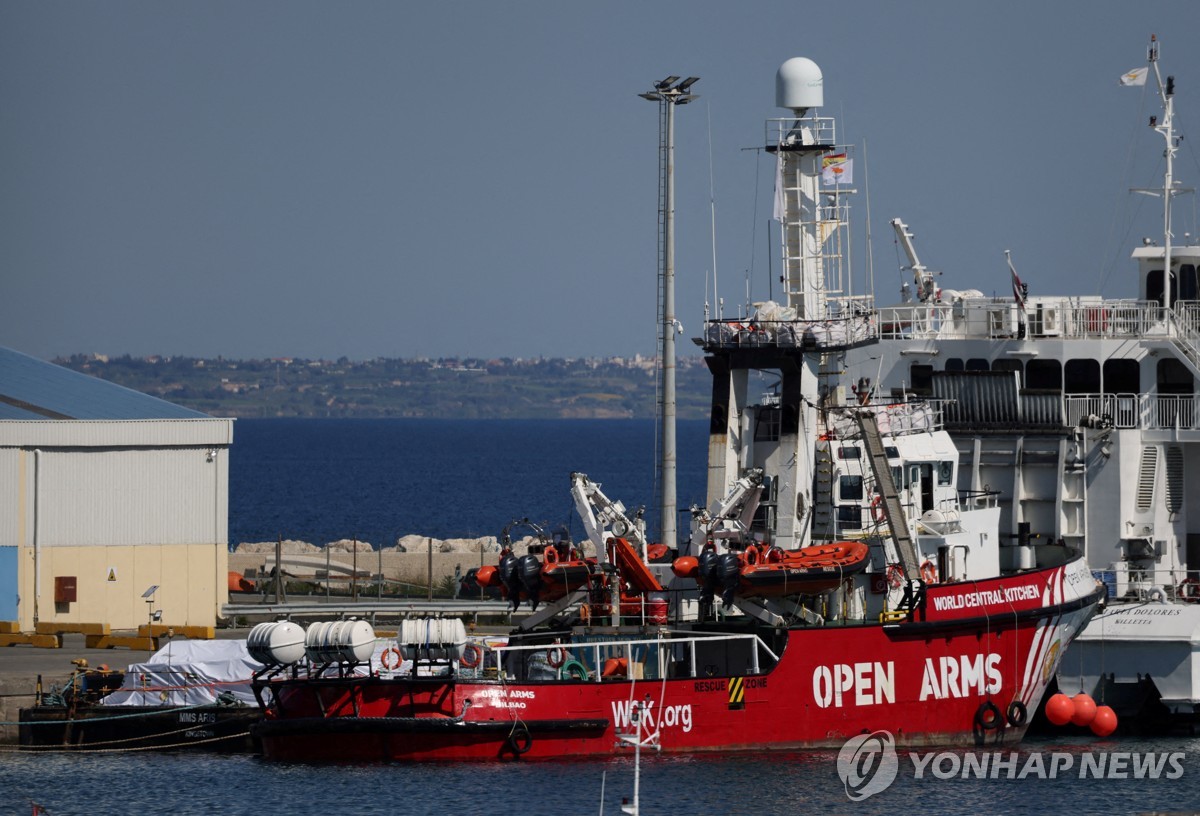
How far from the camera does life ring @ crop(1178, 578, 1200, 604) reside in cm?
3347

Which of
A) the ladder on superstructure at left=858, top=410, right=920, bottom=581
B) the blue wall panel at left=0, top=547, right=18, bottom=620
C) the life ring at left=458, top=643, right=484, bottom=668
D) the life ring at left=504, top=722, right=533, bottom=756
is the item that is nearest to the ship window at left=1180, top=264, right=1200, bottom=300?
the ladder on superstructure at left=858, top=410, right=920, bottom=581

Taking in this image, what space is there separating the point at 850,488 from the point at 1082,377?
766 cm

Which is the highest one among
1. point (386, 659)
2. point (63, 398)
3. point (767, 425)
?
point (63, 398)

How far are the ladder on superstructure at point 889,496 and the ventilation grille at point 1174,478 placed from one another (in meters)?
7.57

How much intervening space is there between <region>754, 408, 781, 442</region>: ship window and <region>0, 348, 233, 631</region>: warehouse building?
38.3 feet

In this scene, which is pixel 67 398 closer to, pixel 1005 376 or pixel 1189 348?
pixel 1005 376

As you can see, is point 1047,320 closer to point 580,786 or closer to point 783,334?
point 783,334

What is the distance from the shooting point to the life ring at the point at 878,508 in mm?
30172

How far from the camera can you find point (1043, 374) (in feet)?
121

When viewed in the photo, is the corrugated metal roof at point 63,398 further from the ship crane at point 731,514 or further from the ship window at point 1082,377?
the ship window at point 1082,377

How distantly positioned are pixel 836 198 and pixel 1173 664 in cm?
937

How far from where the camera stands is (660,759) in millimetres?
27875

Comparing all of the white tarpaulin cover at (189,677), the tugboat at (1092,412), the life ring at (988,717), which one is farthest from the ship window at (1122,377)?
the white tarpaulin cover at (189,677)

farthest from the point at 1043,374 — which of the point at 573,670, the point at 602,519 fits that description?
the point at 573,670
